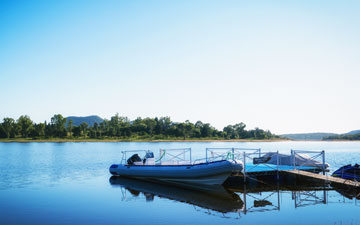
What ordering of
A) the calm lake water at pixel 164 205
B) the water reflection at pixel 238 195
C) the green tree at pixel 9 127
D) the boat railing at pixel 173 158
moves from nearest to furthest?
the calm lake water at pixel 164 205
the water reflection at pixel 238 195
the boat railing at pixel 173 158
the green tree at pixel 9 127

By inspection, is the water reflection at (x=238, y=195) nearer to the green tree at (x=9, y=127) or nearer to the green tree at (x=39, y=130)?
the green tree at (x=39, y=130)

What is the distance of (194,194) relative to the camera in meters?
18.4

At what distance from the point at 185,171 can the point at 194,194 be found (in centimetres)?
229

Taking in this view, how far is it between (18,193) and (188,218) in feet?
41.2

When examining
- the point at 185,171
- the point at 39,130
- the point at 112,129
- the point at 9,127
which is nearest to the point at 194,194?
the point at 185,171

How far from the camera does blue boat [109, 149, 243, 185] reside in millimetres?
19016

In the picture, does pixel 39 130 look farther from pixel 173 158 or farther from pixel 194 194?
pixel 194 194

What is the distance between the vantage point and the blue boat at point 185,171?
62.4 ft

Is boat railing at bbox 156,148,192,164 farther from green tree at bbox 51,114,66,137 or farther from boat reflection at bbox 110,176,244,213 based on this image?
green tree at bbox 51,114,66,137

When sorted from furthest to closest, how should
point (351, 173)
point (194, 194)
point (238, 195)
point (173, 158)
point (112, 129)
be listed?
point (112, 129) → point (173, 158) → point (351, 173) → point (194, 194) → point (238, 195)

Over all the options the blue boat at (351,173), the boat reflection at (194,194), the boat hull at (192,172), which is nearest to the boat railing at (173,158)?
the boat hull at (192,172)

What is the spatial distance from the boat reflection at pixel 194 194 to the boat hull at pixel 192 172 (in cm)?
55

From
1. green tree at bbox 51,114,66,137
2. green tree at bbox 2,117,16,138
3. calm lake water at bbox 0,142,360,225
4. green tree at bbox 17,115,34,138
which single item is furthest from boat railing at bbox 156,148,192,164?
green tree at bbox 2,117,16,138

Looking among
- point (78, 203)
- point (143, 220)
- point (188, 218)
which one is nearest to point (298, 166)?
point (188, 218)
